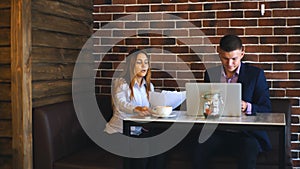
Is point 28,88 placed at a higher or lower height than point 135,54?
lower

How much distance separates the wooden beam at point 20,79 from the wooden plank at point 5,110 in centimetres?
6

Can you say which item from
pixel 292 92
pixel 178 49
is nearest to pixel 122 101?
pixel 178 49

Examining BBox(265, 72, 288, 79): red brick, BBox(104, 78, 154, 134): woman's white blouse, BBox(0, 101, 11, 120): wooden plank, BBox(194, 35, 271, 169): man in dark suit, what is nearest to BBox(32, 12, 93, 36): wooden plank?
BBox(0, 101, 11, 120): wooden plank

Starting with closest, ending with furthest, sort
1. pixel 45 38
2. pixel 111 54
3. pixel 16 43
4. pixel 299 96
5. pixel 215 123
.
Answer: pixel 215 123 → pixel 16 43 → pixel 45 38 → pixel 299 96 → pixel 111 54

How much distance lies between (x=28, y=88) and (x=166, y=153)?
1.12m

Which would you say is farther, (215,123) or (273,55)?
(273,55)

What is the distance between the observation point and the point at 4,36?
9.83 feet

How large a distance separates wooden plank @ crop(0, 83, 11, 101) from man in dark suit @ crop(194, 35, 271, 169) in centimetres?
142

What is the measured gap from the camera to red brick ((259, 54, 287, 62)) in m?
3.65

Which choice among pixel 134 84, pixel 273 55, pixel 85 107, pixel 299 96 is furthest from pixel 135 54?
pixel 299 96

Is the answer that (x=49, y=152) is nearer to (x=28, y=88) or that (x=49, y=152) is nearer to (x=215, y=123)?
(x=28, y=88)

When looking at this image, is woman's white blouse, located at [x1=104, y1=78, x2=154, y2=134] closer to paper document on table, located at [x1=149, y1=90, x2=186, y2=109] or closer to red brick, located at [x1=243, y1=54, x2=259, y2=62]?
paper document on table, located at [x1=149, y1=90, x2=186, y2=109]

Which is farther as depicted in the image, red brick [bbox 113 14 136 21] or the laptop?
red brick [bbox 113 14 136 21]

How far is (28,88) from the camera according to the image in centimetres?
303
